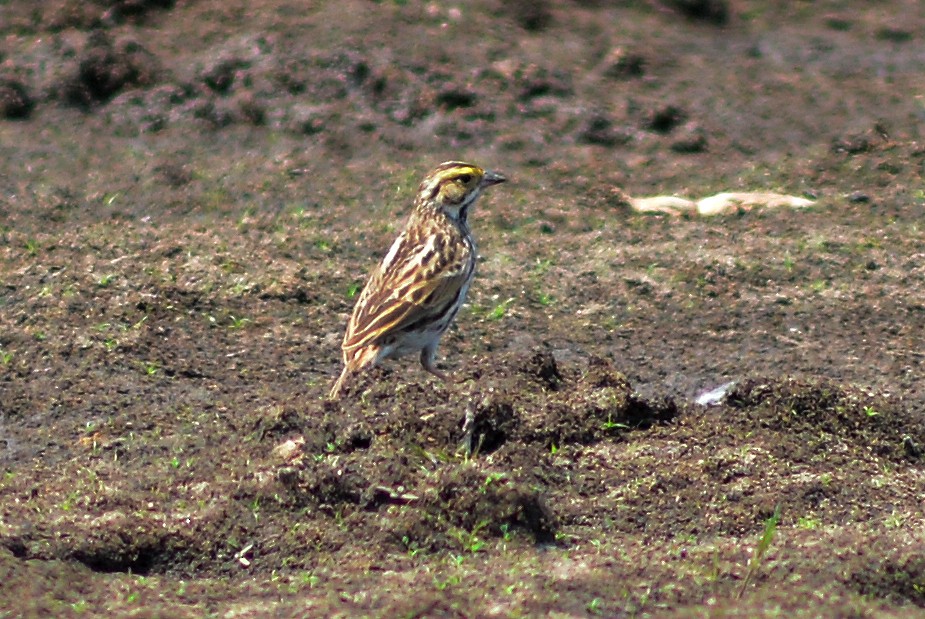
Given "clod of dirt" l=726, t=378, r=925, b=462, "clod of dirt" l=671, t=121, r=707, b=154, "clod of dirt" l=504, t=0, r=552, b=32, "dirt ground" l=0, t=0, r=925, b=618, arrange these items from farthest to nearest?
"clod of dirt" l=504, t=0, r=552, b=32, "clod of dirt" l=671, t=121, r=707, b=154, "clod of dirt" l=726, t=378, r=925, b=462, "dirt ground" l=0, t=0, r=925, b=618

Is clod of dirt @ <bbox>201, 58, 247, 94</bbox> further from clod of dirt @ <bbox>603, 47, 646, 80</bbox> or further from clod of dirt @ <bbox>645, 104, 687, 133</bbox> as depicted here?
clod of dirt @ <bbox>645, 104, 687, 133</bbox>

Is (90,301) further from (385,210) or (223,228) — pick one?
(385,210)

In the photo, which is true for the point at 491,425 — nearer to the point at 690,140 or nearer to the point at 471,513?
the point at 471,513

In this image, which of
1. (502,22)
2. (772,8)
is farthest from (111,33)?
(772,8)

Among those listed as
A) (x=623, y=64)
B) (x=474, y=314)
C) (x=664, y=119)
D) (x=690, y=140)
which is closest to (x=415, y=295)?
(x=474, y=314)

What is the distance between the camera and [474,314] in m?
11.2

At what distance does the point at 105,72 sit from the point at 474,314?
629 cm

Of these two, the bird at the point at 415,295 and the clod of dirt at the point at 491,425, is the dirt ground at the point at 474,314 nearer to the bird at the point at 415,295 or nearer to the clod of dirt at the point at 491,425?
the clod of dirt at the point at 491,425

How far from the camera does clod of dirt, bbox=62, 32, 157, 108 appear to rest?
50.9 feet

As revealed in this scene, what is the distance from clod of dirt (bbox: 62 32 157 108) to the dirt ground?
0.03 meters

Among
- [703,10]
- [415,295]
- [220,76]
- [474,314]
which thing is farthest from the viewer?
[703,10]

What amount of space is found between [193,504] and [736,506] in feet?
8.73

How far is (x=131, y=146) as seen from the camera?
1482 cm

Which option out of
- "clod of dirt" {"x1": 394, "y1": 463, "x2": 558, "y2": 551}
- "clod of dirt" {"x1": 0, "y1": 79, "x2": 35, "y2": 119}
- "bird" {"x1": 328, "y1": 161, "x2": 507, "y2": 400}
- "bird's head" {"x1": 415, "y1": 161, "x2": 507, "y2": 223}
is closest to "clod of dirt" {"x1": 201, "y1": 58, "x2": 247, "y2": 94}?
"clod of dirt" {"x1": 0, "y1": 79, "x2": 35, "y2": 119}
